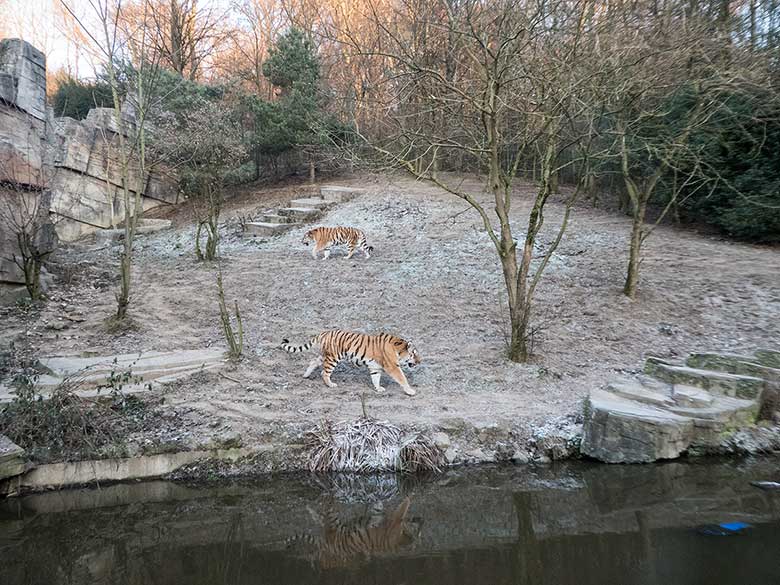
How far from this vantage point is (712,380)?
714 centimetres

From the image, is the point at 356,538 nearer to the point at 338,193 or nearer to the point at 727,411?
the point at 727,411

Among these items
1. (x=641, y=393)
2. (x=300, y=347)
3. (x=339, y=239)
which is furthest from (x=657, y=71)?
(x=339, y=239)

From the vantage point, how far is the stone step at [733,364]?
23.8 feet

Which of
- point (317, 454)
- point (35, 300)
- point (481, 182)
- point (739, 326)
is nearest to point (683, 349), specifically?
point (739, 326)

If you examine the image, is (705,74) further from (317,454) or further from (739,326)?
(317,454)

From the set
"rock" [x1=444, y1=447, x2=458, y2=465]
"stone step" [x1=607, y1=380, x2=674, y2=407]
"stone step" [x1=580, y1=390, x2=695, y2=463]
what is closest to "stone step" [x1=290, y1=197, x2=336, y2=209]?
"stone step" [x1=607, y1=380, x2=674, y2=407]

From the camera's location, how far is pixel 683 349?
8789 millimetres

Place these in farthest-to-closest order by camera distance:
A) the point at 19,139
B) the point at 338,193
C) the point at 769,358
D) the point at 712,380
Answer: the point at 338,193 < the point at 19,139 < the point at 769,358 < the point at 712,380

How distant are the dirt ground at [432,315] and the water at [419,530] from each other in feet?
3.45

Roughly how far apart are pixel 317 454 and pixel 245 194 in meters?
17.6

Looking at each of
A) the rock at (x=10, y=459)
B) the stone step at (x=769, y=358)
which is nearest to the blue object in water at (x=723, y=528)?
the stone step at (x=769, y=358)

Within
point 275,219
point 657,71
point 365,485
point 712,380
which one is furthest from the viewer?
point 275,219

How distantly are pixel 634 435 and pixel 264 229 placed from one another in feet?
42.6

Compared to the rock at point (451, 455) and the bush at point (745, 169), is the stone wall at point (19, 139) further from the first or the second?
the bush at point (745, 169)
